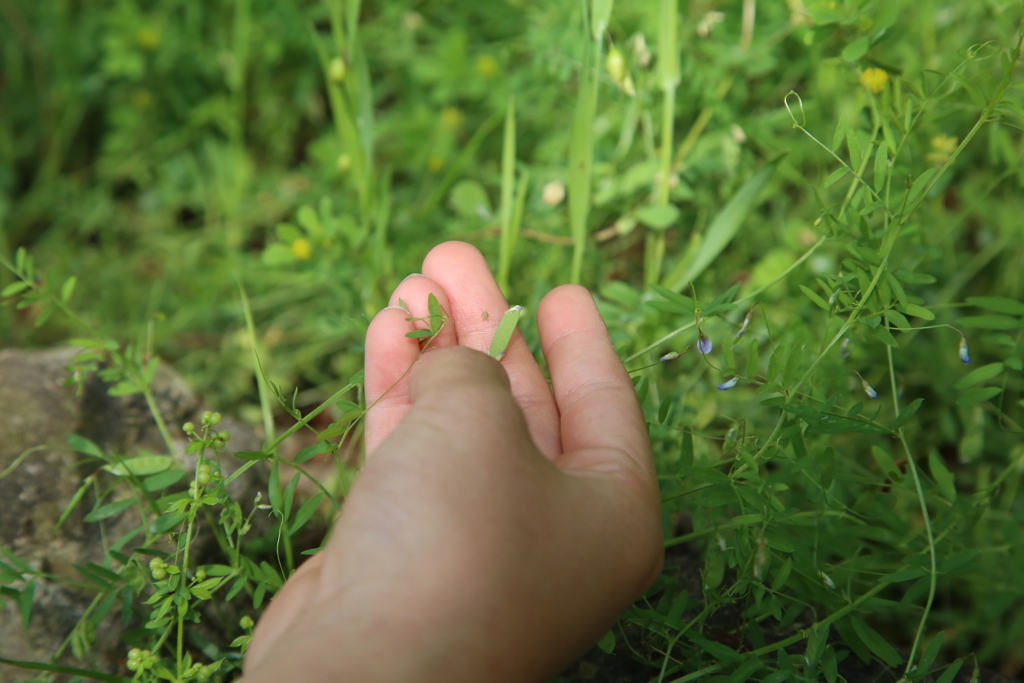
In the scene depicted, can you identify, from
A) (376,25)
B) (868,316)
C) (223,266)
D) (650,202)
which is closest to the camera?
(868,316)

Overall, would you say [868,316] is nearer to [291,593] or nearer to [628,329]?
[628,329]

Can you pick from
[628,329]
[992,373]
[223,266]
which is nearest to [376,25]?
[223,266]

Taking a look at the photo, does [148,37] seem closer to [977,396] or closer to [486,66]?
[486,66]

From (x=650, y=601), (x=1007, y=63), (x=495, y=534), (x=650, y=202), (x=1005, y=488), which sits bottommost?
A: (x=1005, y=488)

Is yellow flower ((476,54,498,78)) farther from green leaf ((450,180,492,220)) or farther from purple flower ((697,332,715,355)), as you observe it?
purple flower ((697,332,715,355))

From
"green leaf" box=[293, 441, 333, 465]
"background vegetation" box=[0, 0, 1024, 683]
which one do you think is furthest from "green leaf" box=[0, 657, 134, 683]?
"green leaf" box=[293, 441, 333, 465]

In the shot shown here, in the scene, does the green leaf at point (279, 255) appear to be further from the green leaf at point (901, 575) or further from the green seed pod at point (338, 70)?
the green leaf at point (901, 575)
